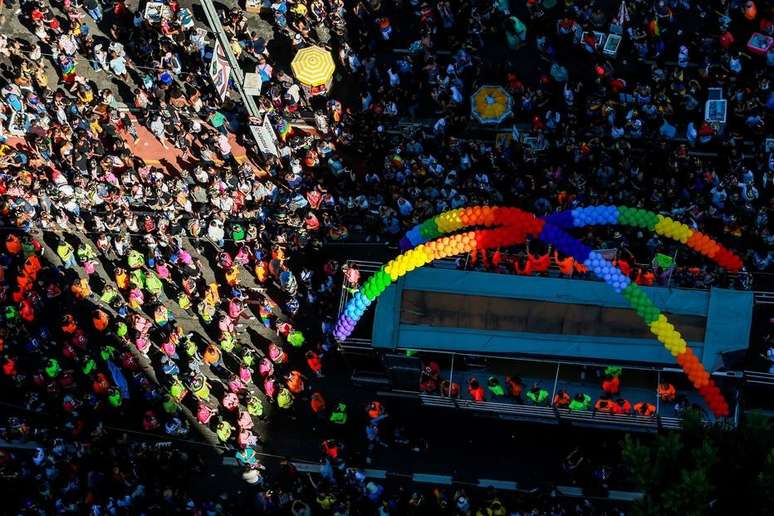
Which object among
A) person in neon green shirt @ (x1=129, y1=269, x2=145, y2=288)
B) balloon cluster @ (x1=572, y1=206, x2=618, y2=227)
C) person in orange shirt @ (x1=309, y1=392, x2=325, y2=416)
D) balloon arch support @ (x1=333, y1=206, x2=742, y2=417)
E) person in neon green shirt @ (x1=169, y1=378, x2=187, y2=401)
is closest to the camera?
balloon arch support @ (x1=333, y1=206, x2=742, y2=417)

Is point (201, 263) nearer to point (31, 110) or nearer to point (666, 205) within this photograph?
point (31, 110)

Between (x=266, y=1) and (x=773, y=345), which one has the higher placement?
(x=266, y=1)

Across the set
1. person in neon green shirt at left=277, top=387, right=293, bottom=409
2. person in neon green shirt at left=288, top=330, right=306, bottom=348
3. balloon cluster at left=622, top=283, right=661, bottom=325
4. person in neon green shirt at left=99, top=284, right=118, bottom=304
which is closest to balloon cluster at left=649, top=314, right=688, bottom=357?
balloon cluster at left=622, top=283, right=661, bottom=325

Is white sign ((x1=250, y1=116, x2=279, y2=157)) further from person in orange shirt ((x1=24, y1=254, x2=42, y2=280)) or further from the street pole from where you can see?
person in orange shirt ((x1=24, y1=254, x2=42, y2=280))

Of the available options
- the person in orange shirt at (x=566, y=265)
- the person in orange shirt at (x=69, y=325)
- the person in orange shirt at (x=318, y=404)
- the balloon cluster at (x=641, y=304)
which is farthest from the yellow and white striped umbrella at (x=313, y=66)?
the balloon cluster at (x=641, y=304)

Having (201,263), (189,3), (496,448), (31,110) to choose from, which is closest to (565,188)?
(496,448)

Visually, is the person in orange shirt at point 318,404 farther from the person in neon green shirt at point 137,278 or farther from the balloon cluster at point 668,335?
the balloon cluster at point 668,335

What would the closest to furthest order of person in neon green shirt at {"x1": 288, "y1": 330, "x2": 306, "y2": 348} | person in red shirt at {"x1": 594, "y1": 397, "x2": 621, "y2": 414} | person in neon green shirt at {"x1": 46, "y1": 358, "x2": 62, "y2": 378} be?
person in red shirt at {"x1": 594, "y1": 397, "x2": 621, "y2": 414} < person in neon green shirt at {"x1": 288, "y1": 330, "x2": 306, "y2": 348} < person in neon green shirt at {"x1": 46, "y1": 358, "x2": 62, "y2": 378}
